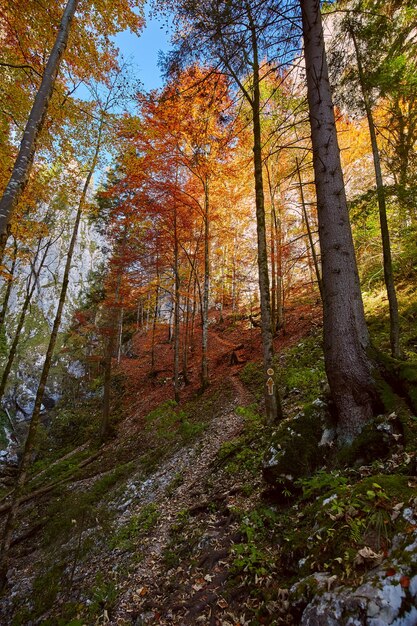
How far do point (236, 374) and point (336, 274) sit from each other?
31.5 ft

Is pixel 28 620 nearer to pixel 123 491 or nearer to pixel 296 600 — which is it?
pixel 123 491

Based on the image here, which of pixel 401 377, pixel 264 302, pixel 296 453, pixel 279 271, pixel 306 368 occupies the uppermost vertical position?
pixel 279 271

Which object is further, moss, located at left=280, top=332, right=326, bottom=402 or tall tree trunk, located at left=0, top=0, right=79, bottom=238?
moss, located at left=280, top=332, right=326, bottom=402

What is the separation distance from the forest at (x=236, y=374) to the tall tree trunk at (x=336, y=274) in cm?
3

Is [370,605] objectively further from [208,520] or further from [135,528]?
[135,528]

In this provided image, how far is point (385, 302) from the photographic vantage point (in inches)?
452

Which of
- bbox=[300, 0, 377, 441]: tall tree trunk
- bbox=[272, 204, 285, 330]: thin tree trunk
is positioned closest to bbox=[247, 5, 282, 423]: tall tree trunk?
bbox=[300, 0, 377, 441]: tall tree trunk

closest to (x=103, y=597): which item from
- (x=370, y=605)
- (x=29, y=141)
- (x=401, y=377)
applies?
(x=370, y=605)

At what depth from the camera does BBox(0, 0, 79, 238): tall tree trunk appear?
422 centimetres

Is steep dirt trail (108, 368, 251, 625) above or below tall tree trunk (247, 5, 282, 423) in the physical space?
below

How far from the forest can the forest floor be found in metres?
0.03

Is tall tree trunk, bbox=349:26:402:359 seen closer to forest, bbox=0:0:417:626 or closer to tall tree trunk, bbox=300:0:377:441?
forest, bbox=0:0:417:626

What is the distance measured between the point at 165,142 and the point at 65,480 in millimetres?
13414

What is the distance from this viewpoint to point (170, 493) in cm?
680
